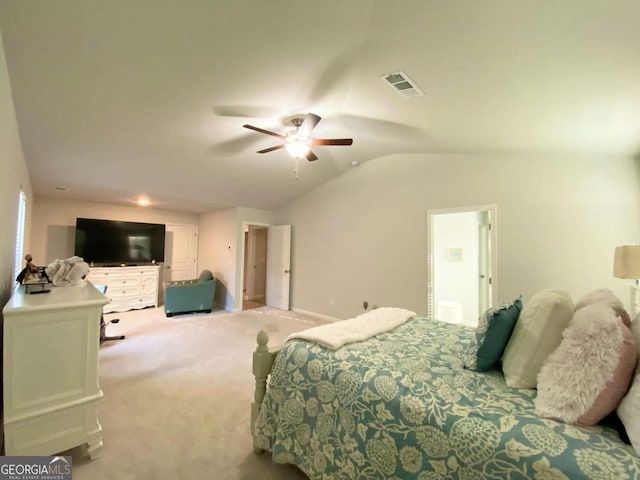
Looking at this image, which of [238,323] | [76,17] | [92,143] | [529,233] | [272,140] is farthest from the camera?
[238,323]

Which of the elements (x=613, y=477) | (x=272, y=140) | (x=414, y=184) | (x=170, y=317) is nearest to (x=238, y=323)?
(x=170, y=317)

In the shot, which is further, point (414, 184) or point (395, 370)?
point (414, 184)

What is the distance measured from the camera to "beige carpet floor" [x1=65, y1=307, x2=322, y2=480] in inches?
67.3

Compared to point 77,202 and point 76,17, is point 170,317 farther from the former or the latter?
point 76,17

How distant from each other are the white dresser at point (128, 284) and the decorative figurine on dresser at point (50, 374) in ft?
13.4

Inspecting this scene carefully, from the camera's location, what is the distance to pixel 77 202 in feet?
17.6

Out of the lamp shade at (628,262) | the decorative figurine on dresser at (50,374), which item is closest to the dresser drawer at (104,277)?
the decorative figurine on dresser at (50,374)

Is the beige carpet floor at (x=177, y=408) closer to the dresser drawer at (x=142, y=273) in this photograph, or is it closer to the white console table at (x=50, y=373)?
the white console table at (x=50, y=373)

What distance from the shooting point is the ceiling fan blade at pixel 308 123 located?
249cm

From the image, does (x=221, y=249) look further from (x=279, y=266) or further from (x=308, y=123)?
Answer: (x=308, y=123)

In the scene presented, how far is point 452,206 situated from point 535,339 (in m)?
2.79

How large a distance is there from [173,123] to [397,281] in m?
3.68

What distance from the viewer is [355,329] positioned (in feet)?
6.64

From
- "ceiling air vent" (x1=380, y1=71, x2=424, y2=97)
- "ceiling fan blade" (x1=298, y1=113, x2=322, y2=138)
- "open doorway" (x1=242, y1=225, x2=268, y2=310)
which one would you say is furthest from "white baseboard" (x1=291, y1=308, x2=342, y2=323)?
"ceiling air vent" (x1=380, y1=71, x2=424, y2=97)
